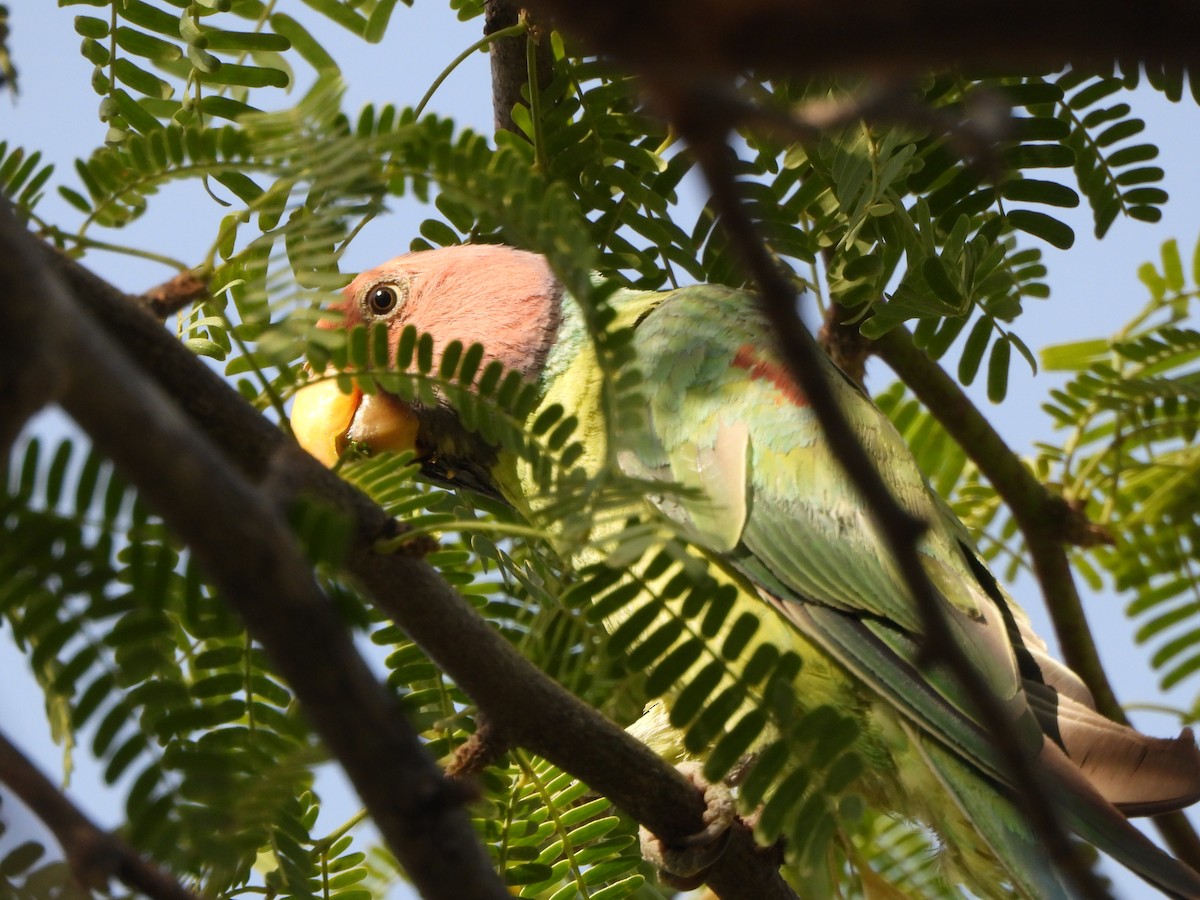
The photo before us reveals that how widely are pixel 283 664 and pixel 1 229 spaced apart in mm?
391

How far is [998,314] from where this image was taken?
9.28 feet

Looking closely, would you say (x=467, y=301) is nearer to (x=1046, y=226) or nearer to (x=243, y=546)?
(x=1046, y=226)

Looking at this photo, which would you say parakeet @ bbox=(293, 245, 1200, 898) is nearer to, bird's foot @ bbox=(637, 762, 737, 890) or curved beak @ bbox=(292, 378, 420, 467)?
curved beak @ bbox=(292, 378, 420, 467)

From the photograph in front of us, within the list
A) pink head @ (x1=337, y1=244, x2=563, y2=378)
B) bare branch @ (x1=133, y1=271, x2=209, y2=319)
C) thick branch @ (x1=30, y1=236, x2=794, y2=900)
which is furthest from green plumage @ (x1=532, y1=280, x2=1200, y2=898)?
bare branch @ (x1=133, y1=271, x2=209, y2=319)

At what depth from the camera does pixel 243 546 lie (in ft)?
3.05

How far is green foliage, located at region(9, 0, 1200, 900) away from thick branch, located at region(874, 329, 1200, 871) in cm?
19

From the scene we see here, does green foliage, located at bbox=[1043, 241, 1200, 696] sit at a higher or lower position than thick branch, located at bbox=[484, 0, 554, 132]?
lower

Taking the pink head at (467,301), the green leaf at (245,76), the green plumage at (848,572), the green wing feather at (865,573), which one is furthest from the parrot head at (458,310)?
the green leaf at (245,76)

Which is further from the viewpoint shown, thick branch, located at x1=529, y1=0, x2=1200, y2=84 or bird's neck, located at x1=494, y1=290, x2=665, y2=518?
bird's neck, located at x1=494, y1=290, x2=665, y2=518

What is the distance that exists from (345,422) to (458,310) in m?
0.48

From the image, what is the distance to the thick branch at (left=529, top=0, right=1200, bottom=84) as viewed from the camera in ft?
2.25

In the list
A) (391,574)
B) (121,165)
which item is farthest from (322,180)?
(391,574)

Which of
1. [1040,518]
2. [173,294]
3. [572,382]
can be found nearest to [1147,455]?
Answer: [1040,518]

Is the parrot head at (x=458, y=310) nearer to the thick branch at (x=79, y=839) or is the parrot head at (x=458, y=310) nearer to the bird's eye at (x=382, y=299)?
the bird's eye at (x=382, y=299)
